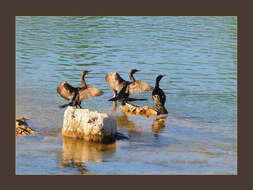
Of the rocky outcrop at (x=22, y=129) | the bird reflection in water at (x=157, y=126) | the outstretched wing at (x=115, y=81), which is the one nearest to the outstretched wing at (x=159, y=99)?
the bird reflection in water at (x=157, y=126)

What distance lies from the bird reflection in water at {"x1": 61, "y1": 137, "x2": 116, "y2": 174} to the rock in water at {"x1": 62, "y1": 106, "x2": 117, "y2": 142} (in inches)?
6.9

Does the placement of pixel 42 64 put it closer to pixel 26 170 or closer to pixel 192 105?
pixel 192 105

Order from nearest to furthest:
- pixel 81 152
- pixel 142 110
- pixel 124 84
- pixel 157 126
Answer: pixel 81 152, pixel 157 126, pixel 142 110, pixel 124 84

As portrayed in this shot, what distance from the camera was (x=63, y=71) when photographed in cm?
2233

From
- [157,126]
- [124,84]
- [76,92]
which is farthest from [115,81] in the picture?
[157,126]

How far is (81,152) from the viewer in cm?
1365

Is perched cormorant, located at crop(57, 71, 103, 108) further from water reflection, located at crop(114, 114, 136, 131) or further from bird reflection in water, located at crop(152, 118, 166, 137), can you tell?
bird reflection in water, located at crop(152, 118, 166, 137)

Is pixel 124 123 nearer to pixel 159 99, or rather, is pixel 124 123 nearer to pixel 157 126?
pixel 157 126

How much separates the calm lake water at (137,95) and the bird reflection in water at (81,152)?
0.02 metres

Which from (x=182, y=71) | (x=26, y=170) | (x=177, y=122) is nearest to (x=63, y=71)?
(x=182, y=71)

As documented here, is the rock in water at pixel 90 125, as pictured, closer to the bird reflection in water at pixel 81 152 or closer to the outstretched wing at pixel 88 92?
the bird reflection in water at pixel 81 152

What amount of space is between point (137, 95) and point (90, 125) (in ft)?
19.4

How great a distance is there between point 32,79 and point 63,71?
5.28 feet

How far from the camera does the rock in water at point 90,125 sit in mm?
14133
